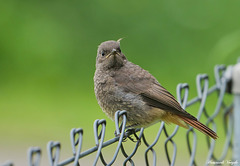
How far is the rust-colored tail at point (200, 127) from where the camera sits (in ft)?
12.6

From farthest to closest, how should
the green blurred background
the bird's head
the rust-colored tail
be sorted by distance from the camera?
the green blurred background, the bird's head, the rust-colored tail

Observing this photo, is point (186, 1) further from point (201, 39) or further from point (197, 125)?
point (197, 125)

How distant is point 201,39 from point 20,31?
2.78 metres

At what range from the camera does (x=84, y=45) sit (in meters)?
8.07

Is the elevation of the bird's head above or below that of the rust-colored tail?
→ above

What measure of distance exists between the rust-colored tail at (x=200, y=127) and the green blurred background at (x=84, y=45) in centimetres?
318

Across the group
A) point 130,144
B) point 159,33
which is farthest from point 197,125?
point 159,33

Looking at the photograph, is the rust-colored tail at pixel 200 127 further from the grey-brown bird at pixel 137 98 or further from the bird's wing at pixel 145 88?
the bird's wing at pixel 145 88

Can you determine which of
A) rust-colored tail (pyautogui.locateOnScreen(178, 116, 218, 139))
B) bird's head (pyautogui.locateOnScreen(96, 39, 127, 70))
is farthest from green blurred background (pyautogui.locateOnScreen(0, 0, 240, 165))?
rust-colored tail (pyautogui.locateOnScreen(178, 116, 218, 139))

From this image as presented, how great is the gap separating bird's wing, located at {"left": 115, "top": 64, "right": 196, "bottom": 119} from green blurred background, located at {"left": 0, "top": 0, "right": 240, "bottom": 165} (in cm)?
275

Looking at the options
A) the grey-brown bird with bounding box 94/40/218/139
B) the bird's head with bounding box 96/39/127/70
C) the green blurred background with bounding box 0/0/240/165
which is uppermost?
the green blurred background with bounding box 0/0/240/165

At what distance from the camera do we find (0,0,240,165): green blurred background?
24.5ft

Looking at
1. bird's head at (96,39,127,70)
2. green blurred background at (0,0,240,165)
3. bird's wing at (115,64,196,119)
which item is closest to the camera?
bird's wing at (115,64,196,119)

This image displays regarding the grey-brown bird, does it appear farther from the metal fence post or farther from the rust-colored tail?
the metal fence post
